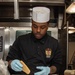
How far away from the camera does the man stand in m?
1.81

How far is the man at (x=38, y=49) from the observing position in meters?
1.81

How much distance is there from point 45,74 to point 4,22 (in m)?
1.51

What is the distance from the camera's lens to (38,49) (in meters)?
1.88

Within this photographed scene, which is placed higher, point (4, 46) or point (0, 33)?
point (0, 33)

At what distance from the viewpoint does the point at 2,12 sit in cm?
304

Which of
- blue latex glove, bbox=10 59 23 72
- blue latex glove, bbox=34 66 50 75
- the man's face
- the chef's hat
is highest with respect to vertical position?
the chef's hat

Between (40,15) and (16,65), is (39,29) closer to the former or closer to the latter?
(40,15)

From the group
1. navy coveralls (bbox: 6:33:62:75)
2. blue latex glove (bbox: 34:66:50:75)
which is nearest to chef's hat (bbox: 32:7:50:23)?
navy coveralls (bbox: 6:33:62:75)

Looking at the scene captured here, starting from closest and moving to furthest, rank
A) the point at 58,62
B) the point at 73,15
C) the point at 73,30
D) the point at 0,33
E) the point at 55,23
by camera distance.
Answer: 1. the point at 58,62
2. the point at 0,33
3. the point at 73,30
4. the point at 73,15
5. the point at 55,23

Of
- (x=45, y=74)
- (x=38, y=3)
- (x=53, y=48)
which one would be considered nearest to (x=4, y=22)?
(x=38, y=3)

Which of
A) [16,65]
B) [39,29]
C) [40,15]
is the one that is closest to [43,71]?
[16,65]

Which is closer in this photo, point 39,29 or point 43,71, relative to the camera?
point 43,71

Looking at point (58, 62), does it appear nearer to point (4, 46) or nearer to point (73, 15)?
point (4, 46)

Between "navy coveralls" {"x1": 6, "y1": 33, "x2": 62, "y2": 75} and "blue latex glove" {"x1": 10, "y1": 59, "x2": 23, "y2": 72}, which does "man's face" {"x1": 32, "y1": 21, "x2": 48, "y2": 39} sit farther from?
"blue latex glove" {"x1": 10, "y1": 59, "x2": 23, "y2": 72}
